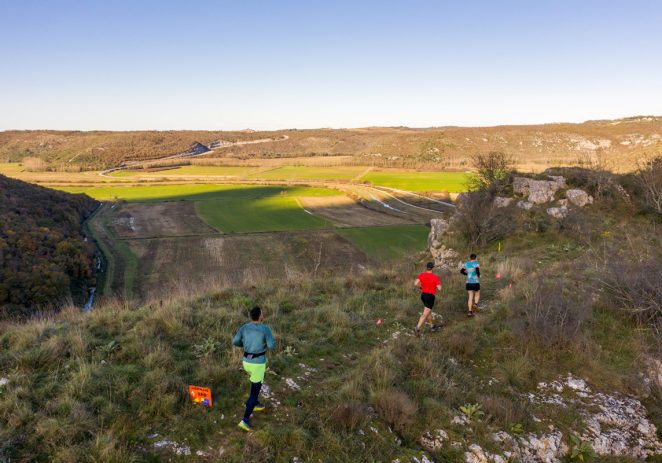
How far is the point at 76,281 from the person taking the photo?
1385 inches

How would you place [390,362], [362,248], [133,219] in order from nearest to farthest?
1. [390,362]
2. [362,248]
3. [133,219]

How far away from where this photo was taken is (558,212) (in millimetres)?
21219

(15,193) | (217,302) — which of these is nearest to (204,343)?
(217,302)

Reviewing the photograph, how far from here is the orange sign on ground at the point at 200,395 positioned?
20.1ft

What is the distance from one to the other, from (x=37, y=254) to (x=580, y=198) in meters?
43.9

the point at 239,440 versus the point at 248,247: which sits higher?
the point at 239,440

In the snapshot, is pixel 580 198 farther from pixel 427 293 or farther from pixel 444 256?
pixel 427 293

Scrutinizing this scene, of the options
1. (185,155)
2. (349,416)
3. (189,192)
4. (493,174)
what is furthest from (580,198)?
(185,155)

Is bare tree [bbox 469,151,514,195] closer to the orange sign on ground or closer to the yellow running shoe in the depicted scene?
the yellow running shoe

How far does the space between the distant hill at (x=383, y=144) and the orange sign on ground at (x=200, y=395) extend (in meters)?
92.3

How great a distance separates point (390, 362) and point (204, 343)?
402 cm

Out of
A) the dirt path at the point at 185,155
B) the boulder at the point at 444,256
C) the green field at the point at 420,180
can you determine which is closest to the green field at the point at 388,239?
the boulder at the point at 444,256

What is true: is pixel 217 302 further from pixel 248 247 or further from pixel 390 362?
pixel 248 247

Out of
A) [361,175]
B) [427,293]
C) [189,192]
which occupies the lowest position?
[189,192]
